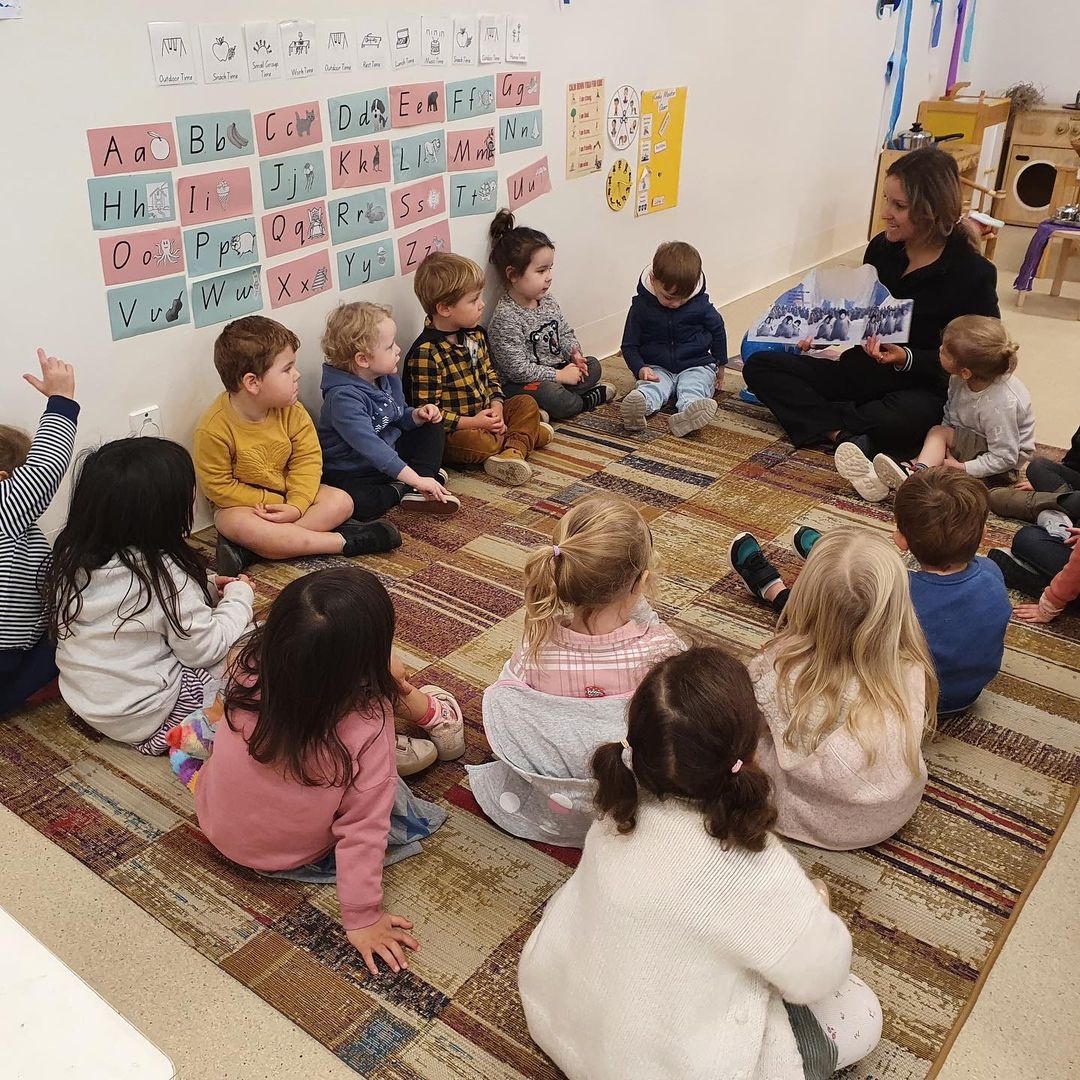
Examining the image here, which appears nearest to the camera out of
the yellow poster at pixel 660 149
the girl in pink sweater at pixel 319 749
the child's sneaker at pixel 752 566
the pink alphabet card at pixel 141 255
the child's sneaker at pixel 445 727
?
the girl in pink sweater at pixel 319 749

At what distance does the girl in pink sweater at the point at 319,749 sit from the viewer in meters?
1.38

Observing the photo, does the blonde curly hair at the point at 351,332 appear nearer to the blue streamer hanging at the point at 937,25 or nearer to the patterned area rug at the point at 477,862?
the patterned area rug at the point at 477,862

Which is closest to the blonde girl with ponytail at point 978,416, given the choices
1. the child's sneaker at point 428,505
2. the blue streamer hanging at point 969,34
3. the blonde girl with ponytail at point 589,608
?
the child's sneaker at point 428,505

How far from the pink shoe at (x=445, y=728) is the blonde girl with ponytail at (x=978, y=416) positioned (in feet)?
4.96

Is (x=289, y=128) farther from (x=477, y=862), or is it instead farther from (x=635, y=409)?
(x=477, y=862)

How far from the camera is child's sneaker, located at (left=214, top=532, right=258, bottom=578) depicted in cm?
241

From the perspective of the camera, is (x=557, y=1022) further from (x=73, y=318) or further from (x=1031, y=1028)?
(x=73, y=318)

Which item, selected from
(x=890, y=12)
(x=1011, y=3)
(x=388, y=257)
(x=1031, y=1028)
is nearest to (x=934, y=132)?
(x=890, y=12)

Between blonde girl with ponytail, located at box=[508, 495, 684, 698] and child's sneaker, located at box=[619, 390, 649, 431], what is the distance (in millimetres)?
1577

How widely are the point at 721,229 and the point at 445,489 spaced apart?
207cm

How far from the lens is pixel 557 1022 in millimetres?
1236

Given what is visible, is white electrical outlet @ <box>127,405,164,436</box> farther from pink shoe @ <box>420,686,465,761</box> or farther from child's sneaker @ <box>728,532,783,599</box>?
child's sneaker @ <box>728,532,783,599</box>

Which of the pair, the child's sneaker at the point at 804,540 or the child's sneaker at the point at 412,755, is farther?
the child's sneaker at the point at 804,540

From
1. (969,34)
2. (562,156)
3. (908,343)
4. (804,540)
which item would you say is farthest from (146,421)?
(969,34)
